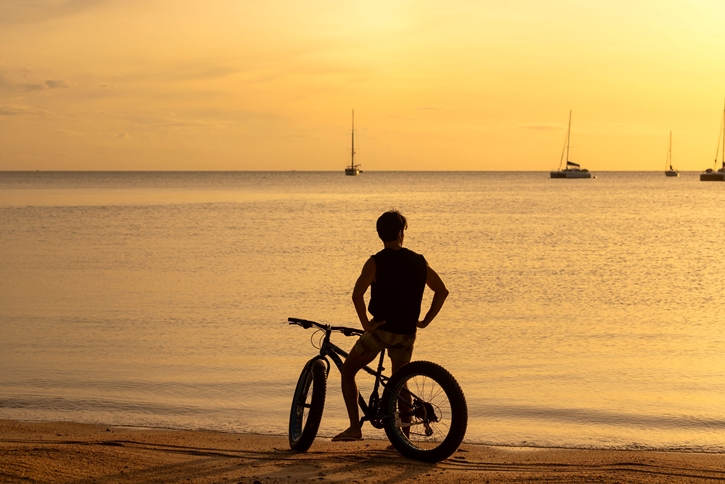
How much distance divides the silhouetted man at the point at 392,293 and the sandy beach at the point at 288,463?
89cm

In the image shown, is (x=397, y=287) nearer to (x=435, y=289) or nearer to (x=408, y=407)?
(x=435, y=289)

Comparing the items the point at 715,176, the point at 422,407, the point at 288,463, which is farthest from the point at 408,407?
the point at 715,176

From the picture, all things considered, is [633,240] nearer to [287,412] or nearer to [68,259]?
[68,259]

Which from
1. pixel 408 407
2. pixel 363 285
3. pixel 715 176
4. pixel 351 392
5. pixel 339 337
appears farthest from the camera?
pixel 715 176

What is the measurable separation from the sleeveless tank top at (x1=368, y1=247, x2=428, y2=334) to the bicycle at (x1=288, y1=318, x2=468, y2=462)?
11.7 inches

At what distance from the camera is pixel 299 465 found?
630 cm

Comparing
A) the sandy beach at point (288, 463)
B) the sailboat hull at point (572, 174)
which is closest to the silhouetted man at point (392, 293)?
the sandy beach at point (288, 463)

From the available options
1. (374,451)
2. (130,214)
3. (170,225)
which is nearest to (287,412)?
(374,451)

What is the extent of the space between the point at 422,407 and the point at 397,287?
0.93m

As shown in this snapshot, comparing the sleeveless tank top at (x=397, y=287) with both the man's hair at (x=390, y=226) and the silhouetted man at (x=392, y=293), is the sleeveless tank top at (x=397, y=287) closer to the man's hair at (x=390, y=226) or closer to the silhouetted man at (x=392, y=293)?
the silhouetted man at (x=392, y=293)

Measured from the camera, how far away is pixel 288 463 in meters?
6.36

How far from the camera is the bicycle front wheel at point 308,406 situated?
6793mm

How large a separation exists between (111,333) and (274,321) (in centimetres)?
279

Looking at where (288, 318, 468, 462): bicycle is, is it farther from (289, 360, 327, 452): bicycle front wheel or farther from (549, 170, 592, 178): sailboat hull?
(549, 170, 592, 178): sailboat hull
